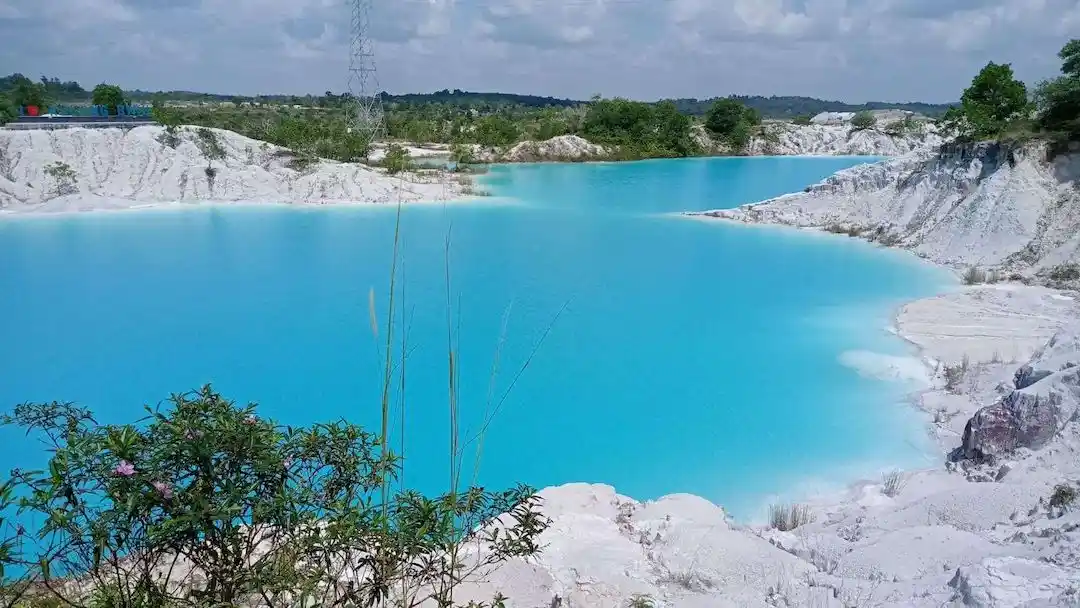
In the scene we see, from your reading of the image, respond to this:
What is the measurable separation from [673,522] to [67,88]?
120990 mm

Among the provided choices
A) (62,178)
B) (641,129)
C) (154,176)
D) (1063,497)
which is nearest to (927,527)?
(1063,497)

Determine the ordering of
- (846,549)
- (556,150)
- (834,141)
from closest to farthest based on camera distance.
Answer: (846,549)
(556,150)
(834,141)

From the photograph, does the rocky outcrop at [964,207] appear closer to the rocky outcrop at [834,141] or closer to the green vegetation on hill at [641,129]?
the green vegetation on hill at [641,129]

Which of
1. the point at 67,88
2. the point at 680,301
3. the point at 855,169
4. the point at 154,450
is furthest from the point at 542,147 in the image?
the point at 67,88

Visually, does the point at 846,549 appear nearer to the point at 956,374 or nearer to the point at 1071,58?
the point at 956,374

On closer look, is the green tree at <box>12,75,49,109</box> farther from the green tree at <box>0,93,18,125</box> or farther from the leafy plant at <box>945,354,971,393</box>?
the leafy plant at <box>945,354,971,393</box>

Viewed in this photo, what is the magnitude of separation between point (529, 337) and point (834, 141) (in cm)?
5159

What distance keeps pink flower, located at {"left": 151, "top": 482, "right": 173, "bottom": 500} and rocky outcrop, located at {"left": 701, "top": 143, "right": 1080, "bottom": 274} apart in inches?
647

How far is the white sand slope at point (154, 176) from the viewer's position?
84.7ft

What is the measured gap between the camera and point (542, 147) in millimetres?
45344

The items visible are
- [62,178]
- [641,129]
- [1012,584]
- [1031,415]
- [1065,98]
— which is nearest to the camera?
[1012,584]

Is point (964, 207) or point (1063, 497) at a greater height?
point (964, 207)

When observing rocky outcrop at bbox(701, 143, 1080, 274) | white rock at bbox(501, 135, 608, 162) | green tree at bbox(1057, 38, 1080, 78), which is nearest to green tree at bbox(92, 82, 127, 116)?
white rock at bbox(501, 135, 608, 162)

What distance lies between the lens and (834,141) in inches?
2210
